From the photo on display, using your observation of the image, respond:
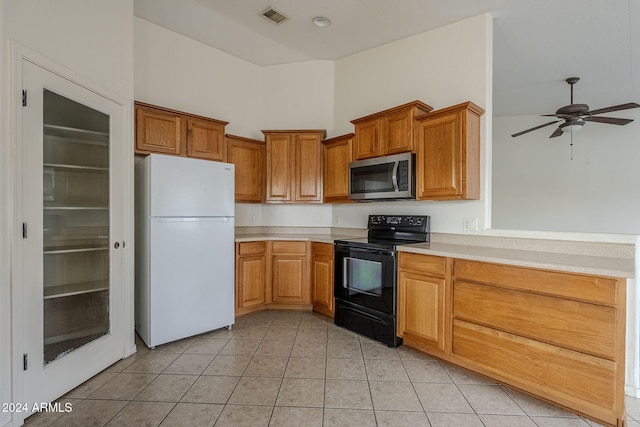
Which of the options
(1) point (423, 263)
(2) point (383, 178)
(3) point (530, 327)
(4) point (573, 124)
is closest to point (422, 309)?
(1) point (423, 263)

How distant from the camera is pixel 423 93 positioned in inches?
123

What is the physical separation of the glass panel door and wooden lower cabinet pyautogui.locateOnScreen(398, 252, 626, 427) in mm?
2473

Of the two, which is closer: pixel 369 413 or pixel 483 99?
pixel 369 413

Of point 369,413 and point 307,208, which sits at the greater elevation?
point 307,208

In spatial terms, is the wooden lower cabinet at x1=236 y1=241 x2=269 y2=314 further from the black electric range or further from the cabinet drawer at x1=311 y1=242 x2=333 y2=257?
the black electric range

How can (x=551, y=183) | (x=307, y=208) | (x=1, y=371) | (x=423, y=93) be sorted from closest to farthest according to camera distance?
(x=1, y=371) < (x=423, y=93) < (x=307, y=208) < (x=551, y=183)

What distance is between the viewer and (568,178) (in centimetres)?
493

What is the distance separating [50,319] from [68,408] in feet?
1.80

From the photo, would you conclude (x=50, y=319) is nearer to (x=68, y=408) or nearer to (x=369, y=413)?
(x=68, y=408)

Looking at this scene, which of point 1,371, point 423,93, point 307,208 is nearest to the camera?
point 1,371

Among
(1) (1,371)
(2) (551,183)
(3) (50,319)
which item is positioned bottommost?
(1) (1,371)

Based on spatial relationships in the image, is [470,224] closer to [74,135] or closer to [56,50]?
[74,135]

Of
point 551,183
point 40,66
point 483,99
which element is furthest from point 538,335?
point 551,183

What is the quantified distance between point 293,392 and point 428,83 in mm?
3046
